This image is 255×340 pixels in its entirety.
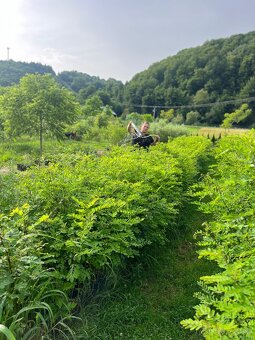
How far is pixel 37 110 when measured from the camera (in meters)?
12.4

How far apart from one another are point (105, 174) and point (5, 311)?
2122 millimetres

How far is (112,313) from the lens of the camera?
2.54 m

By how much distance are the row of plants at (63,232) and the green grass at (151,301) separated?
0.22 metres

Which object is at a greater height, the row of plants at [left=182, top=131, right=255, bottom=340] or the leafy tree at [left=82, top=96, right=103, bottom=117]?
the leafy tree at [left=82, top=96, right=103, bottom=117]

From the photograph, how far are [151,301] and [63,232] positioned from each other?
1.22 meters

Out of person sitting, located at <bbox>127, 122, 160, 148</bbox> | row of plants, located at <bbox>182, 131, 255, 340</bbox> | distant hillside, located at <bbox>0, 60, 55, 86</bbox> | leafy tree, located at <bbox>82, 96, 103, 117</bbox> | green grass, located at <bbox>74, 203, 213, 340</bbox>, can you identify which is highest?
distant hillside, located at <bbox>0, 60, 55, 86</bbox>

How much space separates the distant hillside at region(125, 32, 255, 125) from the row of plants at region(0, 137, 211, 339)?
52.4m

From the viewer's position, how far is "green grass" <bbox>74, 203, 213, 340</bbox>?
242 cm

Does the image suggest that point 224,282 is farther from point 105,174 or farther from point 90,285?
point 105,174

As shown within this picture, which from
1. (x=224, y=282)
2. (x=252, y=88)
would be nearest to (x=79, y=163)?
(x=224, y=282)

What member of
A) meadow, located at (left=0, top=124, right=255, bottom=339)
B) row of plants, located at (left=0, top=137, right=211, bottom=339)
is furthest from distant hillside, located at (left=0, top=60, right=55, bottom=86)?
meadow, located at (left=0, top=124, right=255, bottom=339)

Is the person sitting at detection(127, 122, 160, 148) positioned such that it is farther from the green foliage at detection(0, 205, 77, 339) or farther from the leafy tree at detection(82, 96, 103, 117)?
the leafy tree at detection(82, 96, 103, 117)

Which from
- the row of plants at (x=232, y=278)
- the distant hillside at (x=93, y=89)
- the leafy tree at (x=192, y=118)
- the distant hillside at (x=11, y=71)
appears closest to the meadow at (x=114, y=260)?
the row of plants at (x=232, y=278)

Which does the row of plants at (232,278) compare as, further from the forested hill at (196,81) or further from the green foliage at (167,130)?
the forested hill at (196,81)
